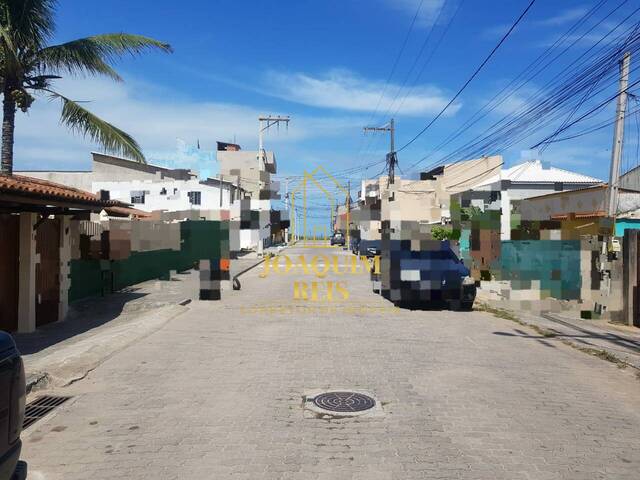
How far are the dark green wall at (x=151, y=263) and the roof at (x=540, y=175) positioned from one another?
14.9 metres

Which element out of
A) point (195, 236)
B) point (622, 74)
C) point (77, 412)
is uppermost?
point (622, 74)

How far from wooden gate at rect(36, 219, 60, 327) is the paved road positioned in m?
2.42

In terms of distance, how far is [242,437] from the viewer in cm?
480

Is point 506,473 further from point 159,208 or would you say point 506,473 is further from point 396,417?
point 159,208

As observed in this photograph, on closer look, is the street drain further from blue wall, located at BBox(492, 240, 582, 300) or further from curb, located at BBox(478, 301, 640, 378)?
blue wall, located at BBox(492, 240, 582, 300)

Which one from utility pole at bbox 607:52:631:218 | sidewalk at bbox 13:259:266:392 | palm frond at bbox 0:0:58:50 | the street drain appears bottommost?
the street drain

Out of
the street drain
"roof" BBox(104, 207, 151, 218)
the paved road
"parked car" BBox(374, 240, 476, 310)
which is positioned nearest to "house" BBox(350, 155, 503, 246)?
"roof" BBox(104, 207, 151, 218)

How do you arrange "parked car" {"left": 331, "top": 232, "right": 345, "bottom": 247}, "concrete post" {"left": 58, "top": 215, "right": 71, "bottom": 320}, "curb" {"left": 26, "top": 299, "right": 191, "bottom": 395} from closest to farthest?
Answer: "curb" {"left": 26, "top": 299, "right": 191, "bottom": 395} < "concrete post" {"left": 58, "top": 215, "right": 71, "bottom": 320} < "parked car" {"left": 331, "top": 232, "right": 345, "bottom": 247}

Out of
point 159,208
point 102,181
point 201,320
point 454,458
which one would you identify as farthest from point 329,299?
point 102,181

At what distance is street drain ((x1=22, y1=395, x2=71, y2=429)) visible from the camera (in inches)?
212

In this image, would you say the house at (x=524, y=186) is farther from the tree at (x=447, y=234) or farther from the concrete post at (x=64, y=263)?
the concrete post at (x=64, y=263)

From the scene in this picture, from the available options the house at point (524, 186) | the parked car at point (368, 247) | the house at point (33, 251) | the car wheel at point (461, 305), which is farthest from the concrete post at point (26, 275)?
the parked car at point (368, 247)

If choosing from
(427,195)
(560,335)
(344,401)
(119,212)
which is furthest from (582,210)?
(427,195)

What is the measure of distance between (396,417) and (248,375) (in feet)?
7.78
